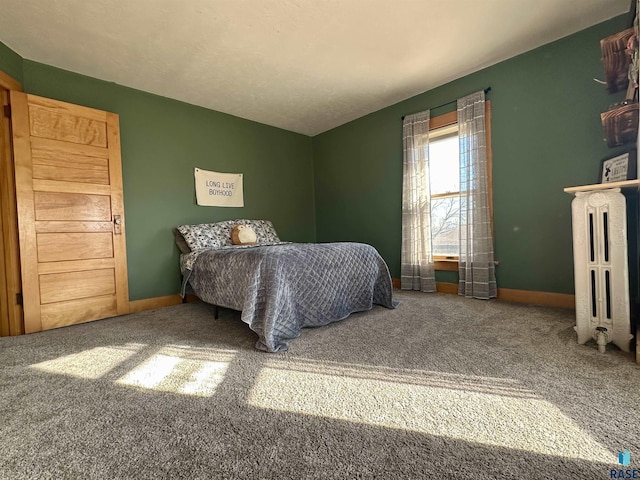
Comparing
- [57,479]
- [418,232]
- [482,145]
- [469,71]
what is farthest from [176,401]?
[469,71]

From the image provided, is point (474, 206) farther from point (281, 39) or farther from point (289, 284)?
point (281, 39)

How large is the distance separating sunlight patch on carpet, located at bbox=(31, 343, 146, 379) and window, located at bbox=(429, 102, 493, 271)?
3.12 metres

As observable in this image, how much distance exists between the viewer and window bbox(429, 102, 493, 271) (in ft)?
10.7

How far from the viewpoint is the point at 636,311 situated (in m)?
1.54

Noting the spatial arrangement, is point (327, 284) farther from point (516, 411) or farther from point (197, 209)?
point (197, 209)

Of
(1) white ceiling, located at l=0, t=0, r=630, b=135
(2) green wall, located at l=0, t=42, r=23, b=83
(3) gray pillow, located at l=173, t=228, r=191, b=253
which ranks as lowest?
(3) gray pillow, located at l=173, t=228, r=191, b=253

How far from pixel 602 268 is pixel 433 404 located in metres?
1.32

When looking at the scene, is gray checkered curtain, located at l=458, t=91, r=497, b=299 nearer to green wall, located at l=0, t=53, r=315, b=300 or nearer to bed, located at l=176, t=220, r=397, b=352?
bed, located at l=176, t=220, r=397, b=352

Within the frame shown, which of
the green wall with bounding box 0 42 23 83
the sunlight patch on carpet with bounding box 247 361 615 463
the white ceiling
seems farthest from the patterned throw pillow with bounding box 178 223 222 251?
the sunlight patch on carpet with bounding box 247 361 615 463

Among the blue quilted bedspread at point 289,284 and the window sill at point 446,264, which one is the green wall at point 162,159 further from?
the window sill at point 446,264

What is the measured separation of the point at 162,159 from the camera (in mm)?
3252

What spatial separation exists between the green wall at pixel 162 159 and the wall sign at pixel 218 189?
0.07 m

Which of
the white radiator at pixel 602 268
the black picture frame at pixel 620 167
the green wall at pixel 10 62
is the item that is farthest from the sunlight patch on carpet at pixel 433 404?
the green wall at pixel 10 62

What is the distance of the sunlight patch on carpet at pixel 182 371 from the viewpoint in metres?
1.35
